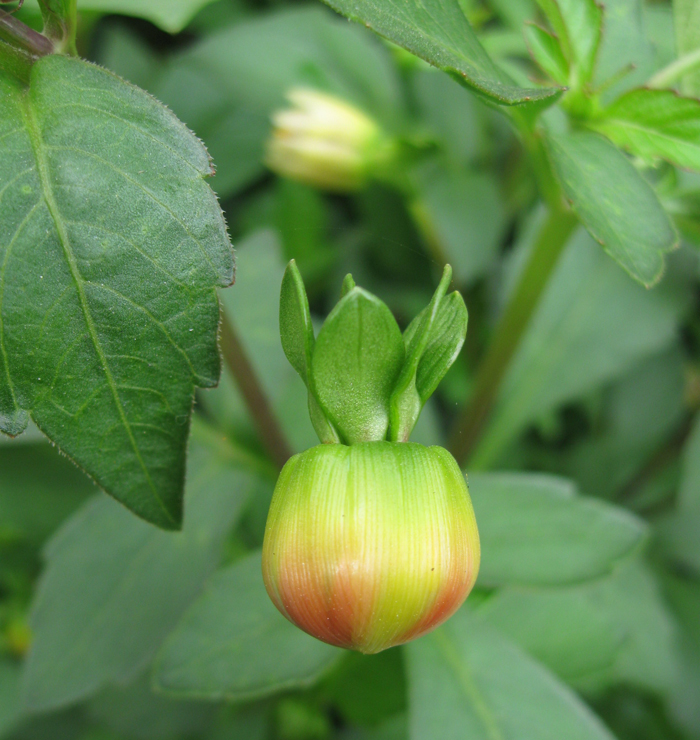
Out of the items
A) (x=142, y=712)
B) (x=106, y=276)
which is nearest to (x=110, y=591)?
(x=142, y=712)

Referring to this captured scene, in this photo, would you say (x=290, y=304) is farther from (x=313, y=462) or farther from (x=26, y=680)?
(x=26, y=680)

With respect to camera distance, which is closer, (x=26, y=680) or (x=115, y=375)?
(x=115, y=375)

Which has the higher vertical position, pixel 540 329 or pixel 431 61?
pixel 431 61

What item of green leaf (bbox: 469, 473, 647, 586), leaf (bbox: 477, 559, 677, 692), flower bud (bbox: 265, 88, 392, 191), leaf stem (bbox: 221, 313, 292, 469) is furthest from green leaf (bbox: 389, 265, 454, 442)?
flower bud (bbox: 265, 88, 392, 191)

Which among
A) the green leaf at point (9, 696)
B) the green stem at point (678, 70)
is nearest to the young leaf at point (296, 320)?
the green stem at point (678, 70)

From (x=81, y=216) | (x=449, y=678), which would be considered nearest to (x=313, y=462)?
(x=81, y=216)

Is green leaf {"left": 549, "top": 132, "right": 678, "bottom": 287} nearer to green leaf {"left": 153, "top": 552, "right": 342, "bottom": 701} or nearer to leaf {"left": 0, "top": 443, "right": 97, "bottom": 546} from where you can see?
green leaf {"left": 153, "top": 552, "right": 342, "bottom": 701}

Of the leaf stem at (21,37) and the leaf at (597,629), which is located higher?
the leaf stem at (21,37)

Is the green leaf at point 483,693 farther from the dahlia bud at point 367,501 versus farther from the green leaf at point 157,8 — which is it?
the green leaf at point 157,8
